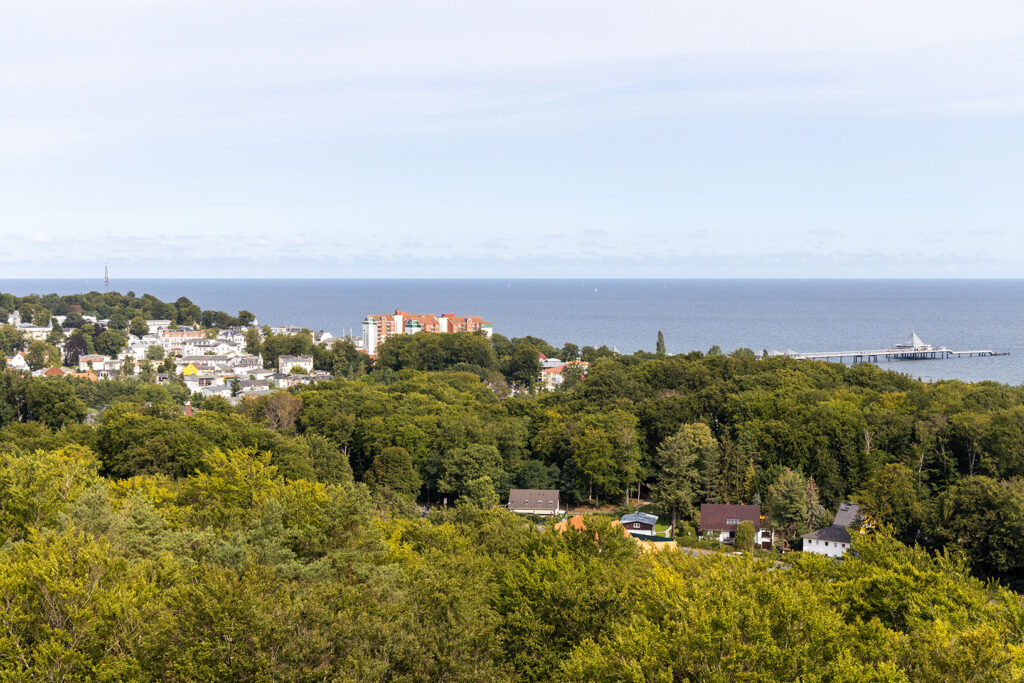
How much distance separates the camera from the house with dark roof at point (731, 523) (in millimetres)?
29609

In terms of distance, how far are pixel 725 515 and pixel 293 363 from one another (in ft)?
166

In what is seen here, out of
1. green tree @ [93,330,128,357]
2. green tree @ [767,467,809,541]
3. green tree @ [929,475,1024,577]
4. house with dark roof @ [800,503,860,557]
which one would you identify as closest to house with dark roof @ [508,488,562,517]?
green tree @ [767,467,809,541]

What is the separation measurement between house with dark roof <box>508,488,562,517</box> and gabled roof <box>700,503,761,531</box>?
603 centimetres

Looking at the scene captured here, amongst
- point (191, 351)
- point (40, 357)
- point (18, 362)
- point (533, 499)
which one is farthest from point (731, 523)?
point (40, 357)

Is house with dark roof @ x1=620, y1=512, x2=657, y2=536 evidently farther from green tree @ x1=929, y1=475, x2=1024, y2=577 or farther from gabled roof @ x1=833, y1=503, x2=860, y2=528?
green tree @ x1=929, y1=475, x2=1024, y2=577

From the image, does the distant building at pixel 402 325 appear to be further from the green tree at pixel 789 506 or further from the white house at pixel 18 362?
the green tree at pixel 789 506

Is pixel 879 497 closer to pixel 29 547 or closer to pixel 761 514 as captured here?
pixel 761 514

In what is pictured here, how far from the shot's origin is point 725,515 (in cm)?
3016

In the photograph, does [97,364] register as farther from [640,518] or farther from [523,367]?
[640,518]

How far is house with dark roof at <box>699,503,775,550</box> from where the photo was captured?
2961 cm

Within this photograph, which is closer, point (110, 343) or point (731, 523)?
point (731, 523)

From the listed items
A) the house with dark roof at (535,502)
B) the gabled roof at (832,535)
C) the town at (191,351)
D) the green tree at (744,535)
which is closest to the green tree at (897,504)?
the gabled roof at (832,535)

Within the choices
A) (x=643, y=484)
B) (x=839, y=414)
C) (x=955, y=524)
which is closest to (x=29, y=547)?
(x=955, y=524)

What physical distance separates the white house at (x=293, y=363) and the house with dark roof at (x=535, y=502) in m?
41.8
